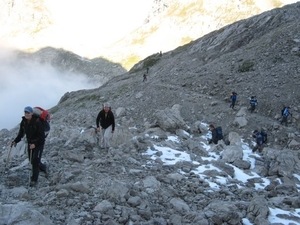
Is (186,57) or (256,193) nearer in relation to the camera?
(256,193)

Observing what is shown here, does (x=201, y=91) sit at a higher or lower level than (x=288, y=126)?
higher

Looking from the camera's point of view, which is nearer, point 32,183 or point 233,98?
point 32,183

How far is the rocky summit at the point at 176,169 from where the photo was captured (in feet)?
30.3

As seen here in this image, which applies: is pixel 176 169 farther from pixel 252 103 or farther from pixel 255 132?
pixel 252 103

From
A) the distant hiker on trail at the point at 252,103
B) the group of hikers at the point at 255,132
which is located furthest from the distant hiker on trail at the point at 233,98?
the distant hiker on trail at the point at 252,103

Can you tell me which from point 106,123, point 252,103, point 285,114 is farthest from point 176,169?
point 252,103

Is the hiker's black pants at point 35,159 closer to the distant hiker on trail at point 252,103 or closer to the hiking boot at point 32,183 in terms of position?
the hiking boot at point 32,183

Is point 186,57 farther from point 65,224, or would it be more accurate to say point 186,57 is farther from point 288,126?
point 65,224

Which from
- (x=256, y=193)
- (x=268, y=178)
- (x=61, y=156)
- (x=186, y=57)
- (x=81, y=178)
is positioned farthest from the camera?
(x=186, y=57)

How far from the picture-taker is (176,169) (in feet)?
48.7

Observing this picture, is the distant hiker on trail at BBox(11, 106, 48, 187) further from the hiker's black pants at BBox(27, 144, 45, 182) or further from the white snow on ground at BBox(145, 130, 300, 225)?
the white snow on ground at BBox(145, 130, 300, 225)

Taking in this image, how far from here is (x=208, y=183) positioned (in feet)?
43.6

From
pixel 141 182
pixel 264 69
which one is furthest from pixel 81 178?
pixel 264 69

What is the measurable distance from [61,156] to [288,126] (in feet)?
79.7
